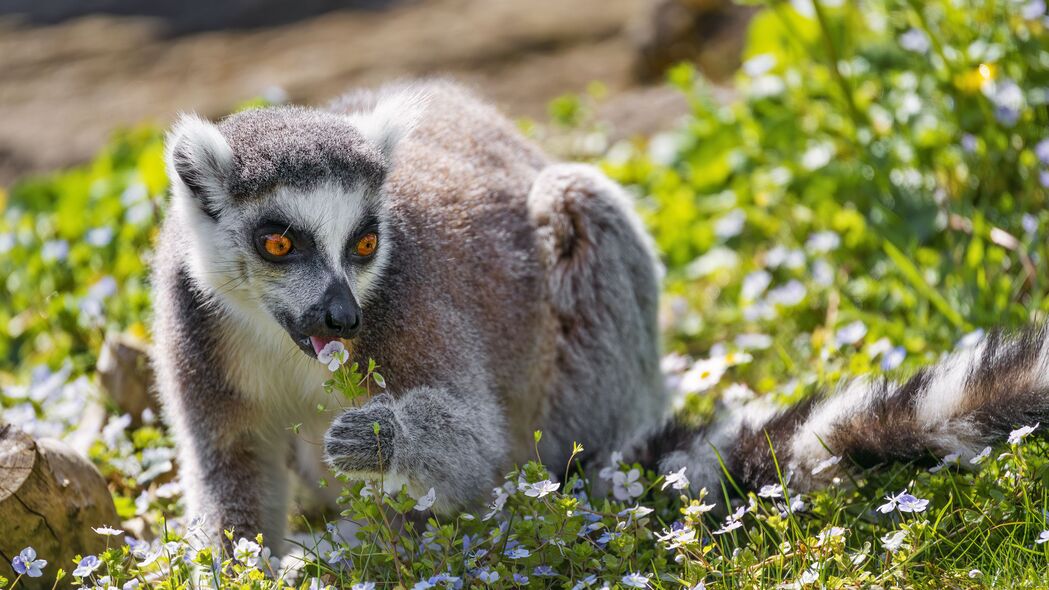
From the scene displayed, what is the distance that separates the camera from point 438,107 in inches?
207

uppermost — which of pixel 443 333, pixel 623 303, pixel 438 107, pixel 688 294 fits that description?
pixel 438 107

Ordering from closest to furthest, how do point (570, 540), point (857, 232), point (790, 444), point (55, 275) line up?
point (570, 540)
point (790, 444)
point (857, 232)
point (55, 275)

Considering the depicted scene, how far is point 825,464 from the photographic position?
11.7 feet

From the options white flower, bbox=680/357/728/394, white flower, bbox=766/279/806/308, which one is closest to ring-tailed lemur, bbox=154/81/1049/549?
white flower, bbox=680/357/728/394

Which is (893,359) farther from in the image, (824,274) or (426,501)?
(426,501)

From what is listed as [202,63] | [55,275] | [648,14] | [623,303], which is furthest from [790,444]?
[202,63]

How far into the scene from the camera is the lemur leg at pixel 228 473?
408 centimetres

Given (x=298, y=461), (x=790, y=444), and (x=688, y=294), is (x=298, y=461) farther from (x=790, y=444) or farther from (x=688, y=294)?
(x=688, y=294)

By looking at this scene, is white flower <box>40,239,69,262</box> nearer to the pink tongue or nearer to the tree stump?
the tree stump

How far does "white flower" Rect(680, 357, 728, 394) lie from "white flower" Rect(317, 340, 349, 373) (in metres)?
2.16

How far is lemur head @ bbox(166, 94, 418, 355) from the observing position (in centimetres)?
358

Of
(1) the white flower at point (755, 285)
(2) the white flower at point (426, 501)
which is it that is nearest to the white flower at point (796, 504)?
(2) the white flower at point (426, 501)

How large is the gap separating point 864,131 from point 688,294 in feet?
4.48

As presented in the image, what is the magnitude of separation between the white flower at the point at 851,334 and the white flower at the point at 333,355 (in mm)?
2671
